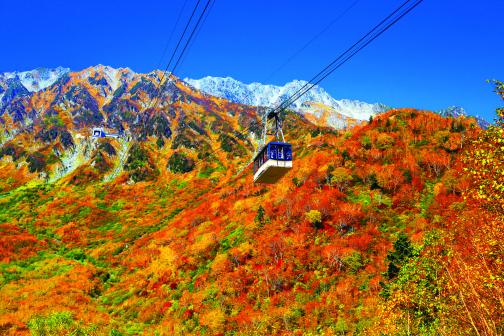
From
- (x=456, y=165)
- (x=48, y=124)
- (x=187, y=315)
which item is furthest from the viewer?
(x=48, y=124)

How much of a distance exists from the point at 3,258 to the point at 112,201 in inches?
1889

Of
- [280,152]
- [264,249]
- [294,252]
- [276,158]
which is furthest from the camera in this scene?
[264,249]

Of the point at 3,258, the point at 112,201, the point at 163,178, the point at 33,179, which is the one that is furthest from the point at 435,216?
the point at 33,179

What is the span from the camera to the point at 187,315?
49.5 m

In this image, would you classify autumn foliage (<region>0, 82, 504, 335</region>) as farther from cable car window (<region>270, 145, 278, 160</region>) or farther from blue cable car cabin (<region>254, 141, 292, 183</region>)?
cable car window (<region>270, 145, 278, 160</region>)

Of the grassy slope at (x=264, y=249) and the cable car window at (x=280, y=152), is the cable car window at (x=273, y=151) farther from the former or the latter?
the grassy slope at (x=264, y=249)

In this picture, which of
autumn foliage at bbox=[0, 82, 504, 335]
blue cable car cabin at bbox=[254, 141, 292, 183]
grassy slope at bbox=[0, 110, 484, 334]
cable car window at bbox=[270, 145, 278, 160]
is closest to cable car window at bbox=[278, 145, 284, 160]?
blue cable car cabin at bbox=[254, 141, 292, 183]

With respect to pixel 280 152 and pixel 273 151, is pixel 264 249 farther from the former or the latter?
pixel 273 151

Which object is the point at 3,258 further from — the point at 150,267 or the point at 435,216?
the point at 435,216

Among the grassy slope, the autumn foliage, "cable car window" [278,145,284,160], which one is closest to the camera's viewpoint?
"cable car window" [278,145,284,160]

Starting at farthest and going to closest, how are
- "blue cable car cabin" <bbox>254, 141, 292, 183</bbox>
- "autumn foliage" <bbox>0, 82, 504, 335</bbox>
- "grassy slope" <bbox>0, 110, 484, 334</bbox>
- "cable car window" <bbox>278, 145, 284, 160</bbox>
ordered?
"grassy slope" <bbox>0, 110, 484, 334</bbox> < "autumn foliage" <bbox>0, 82, 504, 335</bbox> < "cable car window" <bbox>278, 145, 284, 160</bbox> < "blue cable car cabin" <bbox>254, 141, 292, 183</bbox>

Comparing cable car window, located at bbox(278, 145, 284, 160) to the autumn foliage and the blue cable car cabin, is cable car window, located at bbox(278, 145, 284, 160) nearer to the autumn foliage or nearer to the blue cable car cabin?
the blue cable car cabin

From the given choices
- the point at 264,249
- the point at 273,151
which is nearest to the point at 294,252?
the point at 264,249

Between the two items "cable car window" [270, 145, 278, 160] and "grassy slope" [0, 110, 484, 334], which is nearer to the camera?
"cable car window" [270, 145, 278, 160]
